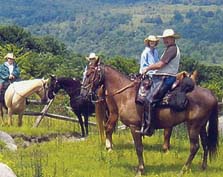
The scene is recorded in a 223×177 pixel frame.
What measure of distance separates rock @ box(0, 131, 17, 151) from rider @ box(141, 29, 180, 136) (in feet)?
15.9

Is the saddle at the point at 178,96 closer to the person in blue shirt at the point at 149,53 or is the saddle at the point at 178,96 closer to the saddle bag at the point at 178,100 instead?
the saddle bag at the point at 178,100

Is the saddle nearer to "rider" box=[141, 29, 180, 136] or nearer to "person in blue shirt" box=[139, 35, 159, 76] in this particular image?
"rider" box=[141, 29, 180, 136]

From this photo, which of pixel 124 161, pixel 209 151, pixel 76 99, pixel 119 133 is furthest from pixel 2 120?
pixel 209 151

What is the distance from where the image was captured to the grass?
14.8 m

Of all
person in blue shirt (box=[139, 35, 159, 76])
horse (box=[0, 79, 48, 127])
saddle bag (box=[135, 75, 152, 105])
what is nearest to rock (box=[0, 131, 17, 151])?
horse (box=[0, 79, 48, 127])

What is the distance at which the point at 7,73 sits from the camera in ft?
74.2

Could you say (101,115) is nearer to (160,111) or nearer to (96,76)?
(96,76)

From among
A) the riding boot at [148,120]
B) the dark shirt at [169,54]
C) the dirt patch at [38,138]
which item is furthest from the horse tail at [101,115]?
the dark shirt at [169,54]

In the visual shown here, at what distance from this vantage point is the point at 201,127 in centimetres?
1512

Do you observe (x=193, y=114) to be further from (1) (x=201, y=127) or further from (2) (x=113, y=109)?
(2) (x=113, y=109)

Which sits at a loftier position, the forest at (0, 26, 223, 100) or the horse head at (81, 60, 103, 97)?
the horse head at (81, 60, 103, 97)

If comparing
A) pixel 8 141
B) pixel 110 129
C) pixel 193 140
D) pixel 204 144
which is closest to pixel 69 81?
pixel 8 141

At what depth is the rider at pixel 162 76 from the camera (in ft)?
47.9

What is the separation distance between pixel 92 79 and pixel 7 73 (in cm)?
786
